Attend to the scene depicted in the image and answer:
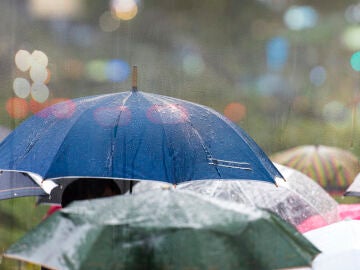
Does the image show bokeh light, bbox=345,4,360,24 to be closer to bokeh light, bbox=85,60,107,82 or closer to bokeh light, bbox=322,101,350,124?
bokeh light, bbox=322,101,350,124

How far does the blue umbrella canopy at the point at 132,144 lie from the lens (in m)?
3.13

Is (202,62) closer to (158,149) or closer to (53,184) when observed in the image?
(53,184)

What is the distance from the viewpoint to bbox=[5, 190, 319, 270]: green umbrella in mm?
2037

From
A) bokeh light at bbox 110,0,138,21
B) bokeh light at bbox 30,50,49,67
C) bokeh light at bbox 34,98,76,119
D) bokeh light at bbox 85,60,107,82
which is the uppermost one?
bokeh light at bbox 110,0,138,21

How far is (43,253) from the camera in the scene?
2.09 meters

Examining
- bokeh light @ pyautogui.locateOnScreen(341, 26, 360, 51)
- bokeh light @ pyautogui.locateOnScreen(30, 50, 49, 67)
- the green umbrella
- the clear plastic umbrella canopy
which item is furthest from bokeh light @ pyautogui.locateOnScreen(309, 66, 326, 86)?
the green umbrella

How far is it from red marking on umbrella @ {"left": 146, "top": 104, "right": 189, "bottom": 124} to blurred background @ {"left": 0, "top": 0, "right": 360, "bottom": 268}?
2955 millimetres

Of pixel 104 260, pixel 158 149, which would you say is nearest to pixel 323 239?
pixel 158 149

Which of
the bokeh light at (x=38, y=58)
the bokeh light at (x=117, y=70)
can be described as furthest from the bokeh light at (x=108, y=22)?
the bokeh light at (x=38, y=58)

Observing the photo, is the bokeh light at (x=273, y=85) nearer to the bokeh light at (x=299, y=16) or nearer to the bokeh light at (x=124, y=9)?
the bokeh light at (x=299, y=16)

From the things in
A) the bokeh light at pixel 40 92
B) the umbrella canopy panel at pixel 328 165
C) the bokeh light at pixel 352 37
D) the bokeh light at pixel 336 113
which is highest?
the bokeh light at pixel 352 37

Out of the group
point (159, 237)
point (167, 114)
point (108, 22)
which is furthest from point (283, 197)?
point (108, 22)

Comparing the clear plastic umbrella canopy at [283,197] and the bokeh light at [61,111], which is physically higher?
the bokeh light at [61,111]

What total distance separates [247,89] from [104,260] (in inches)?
320
